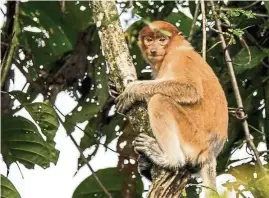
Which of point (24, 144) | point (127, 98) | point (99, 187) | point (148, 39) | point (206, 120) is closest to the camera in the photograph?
point (127, 98)

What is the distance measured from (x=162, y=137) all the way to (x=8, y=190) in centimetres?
114

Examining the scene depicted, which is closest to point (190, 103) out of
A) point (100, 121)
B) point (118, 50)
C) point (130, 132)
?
point (130, 132)

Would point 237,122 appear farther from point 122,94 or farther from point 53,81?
point 122,94

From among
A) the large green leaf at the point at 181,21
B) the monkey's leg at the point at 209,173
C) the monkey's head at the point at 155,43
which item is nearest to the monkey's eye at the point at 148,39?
the monkey's head at the point at 155,43

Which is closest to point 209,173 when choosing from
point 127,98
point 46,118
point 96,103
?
point 127,98

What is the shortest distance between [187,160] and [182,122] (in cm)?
38

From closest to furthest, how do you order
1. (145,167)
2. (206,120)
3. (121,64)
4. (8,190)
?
(121,64), (8,190), (145,167), (206,120)

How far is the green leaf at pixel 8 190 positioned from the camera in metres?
5.25

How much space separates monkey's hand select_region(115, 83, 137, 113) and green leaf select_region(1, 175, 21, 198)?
87 cm

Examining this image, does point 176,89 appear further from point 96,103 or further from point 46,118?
point 96,103

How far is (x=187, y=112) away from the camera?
19.5 feet

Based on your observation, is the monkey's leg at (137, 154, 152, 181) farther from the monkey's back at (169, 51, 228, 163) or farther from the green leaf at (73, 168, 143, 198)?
the green leaf at (73, 168, 143, 198)

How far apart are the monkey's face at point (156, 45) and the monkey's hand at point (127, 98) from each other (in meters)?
1.37

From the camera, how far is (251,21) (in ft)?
22.9
